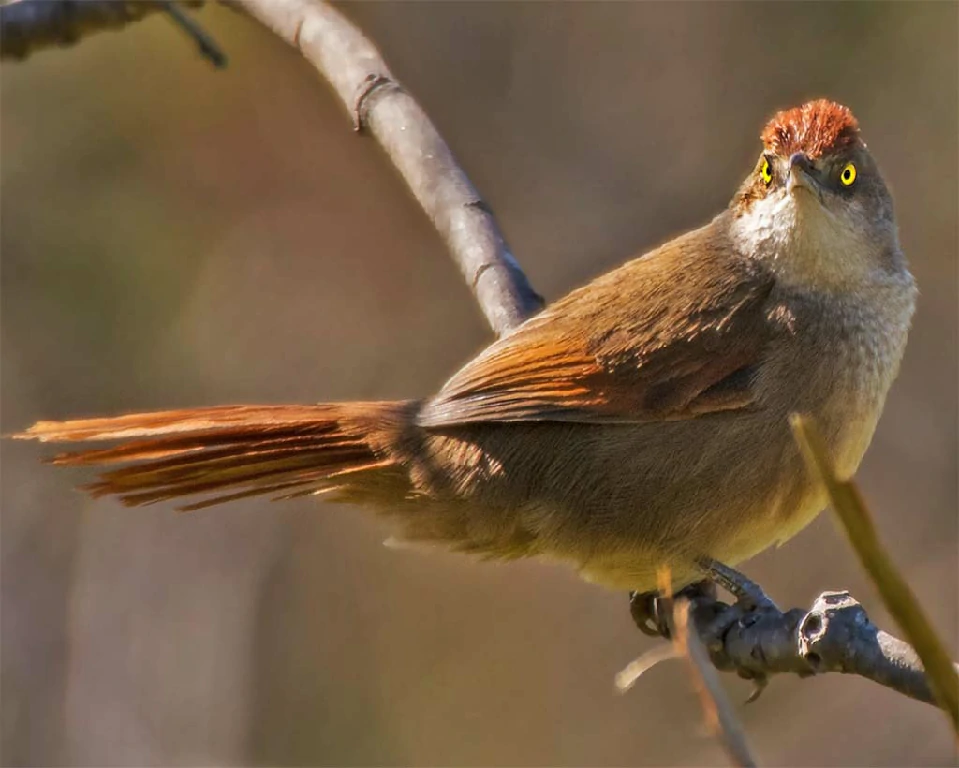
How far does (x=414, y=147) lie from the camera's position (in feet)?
12.6

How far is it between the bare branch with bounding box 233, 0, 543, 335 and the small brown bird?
260 mm

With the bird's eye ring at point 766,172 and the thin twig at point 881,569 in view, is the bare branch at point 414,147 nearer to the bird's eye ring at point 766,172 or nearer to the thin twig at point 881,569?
the bird's eye ring at point 766,172

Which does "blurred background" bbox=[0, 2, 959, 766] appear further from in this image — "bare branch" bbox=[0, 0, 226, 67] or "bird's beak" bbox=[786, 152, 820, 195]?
"bare branch" bbox=[0, 0, 226, 67]

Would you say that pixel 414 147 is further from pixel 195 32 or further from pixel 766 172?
pixel 766 172

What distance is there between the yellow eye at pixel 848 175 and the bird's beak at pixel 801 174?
0.36 ft

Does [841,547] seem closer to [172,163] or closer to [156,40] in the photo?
[172,163]

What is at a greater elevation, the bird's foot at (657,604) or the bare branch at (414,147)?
the bare branch at (414,147)

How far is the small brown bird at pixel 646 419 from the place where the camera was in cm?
338

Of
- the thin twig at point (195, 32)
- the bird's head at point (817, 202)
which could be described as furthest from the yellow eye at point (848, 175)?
the thin twig at point (195, 32)

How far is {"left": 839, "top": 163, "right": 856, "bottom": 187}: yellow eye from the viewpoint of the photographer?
3525 millimetres

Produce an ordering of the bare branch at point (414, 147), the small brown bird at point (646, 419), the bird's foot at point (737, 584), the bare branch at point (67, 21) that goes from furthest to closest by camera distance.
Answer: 1. the bare branch at point (414, 147)
2. the small brown bird at point (646, 419)
3. the bird's foot at point (737, 584)
4. the bare branch at point (67, 21)

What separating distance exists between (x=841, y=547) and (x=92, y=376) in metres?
3.66

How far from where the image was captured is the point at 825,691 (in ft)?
16.3

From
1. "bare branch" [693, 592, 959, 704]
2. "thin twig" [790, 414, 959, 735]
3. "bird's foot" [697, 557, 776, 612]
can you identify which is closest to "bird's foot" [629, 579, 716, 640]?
"bird's foot" [697, 557, 776, 612]
